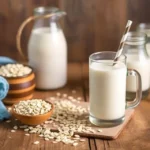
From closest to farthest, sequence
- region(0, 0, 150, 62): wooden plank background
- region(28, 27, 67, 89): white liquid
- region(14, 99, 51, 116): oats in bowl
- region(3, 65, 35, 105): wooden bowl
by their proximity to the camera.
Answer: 1. region(14, 99, 51, 116): oats in bowl
2. region(3, 65, 35, 105): wooden bowl
3. region(28, 27, 67, 89): white liquid
4. region(0, 0, 150, 62): wooden plank background

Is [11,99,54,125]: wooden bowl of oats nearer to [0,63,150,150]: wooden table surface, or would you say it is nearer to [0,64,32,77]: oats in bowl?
[0,63,150,150]: wooden table surface

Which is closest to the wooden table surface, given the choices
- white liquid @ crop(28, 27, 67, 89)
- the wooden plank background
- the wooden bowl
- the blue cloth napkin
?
the blue cloth napkin

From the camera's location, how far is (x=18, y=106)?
1.30m

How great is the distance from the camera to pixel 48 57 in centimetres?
154

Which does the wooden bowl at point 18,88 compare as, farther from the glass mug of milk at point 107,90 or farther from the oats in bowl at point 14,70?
the glass mug of milk at point 107,90

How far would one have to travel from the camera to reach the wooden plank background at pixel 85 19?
177 cm

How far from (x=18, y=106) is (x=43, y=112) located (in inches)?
3.2

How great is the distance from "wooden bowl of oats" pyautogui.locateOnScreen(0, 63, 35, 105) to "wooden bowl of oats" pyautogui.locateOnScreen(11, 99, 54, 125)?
0.38 feet

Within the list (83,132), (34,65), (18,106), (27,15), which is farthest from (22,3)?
(83,132)

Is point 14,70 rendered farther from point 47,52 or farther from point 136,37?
point 136,37

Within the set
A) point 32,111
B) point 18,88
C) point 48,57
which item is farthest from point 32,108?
point 48,57

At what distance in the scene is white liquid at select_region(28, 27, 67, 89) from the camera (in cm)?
153

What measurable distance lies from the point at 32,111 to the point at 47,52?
32 cm

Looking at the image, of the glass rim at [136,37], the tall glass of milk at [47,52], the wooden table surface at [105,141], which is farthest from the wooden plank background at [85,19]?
the wooden table surface at [105,141]
